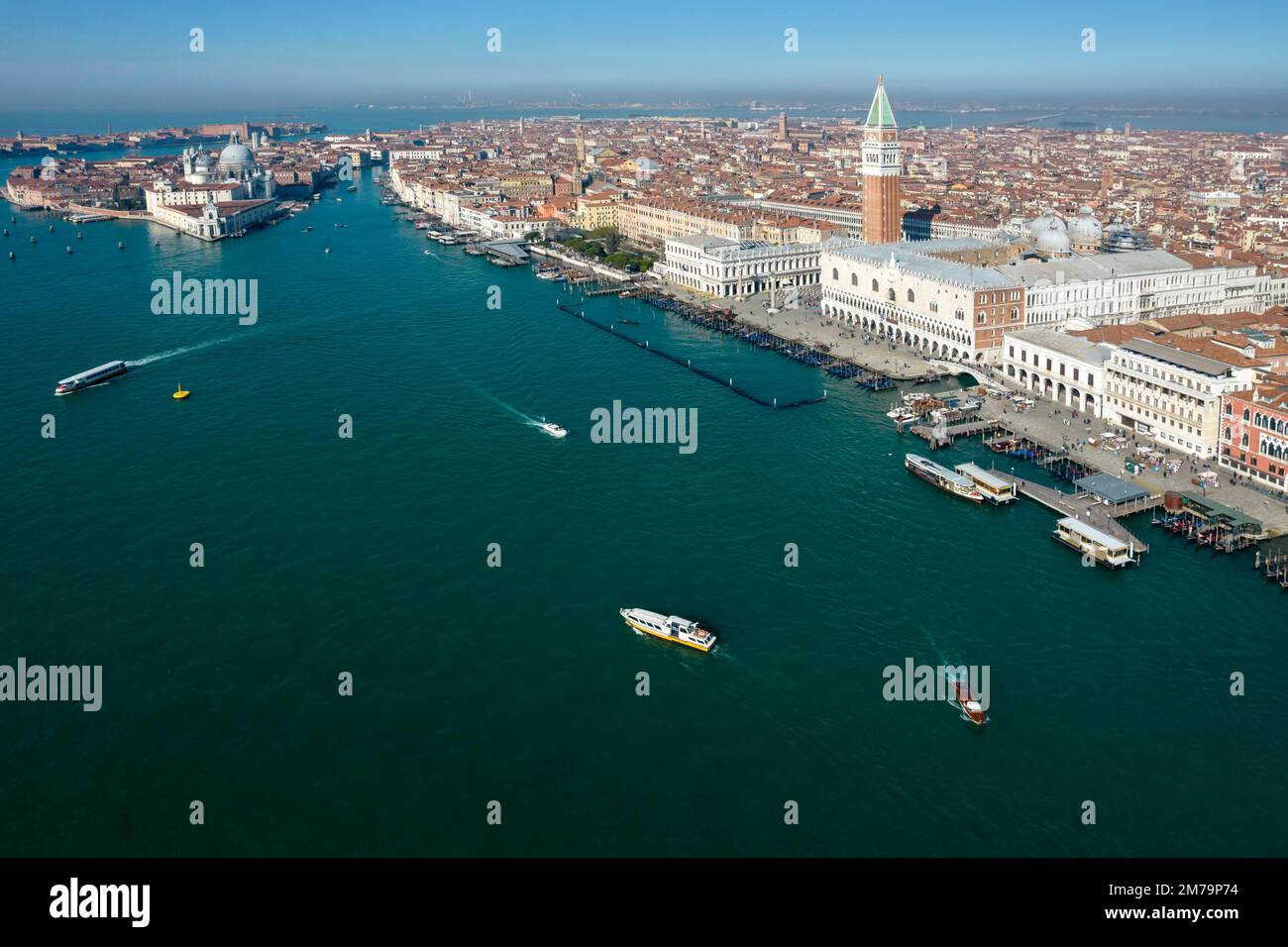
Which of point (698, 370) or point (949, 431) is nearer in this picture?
point (949, 431)

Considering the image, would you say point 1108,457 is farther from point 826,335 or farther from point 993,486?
point 826,335

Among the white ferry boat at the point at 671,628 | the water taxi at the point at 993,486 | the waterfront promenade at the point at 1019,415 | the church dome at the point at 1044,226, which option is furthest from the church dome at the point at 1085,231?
the white ferry boat at the point at 671,628

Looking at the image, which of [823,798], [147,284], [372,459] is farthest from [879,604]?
[147,284]

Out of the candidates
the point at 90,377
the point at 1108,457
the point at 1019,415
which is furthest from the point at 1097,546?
the point at 90,377

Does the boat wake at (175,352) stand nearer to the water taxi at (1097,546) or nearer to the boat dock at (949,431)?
the boat dock at (949,431)

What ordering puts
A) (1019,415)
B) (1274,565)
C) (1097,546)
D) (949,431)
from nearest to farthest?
(1274,565), (1097,546), (949,431), (1019,415)
